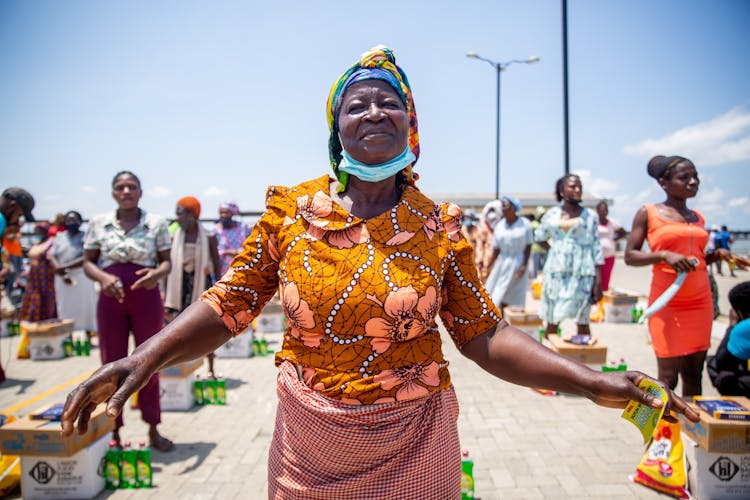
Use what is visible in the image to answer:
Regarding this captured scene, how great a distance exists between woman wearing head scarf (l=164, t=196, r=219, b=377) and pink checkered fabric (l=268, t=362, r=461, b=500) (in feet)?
12.8

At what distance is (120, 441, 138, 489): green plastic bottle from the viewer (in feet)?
11.2

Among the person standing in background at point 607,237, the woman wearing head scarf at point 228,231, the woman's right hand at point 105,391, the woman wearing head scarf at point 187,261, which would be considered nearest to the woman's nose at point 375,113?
the woman's right hand at point 105,391

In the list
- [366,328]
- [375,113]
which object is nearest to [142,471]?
[366,328]

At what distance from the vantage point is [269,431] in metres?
4.43

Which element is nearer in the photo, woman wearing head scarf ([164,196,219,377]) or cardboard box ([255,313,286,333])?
woman wearing head scarf ([164,196,219,377])

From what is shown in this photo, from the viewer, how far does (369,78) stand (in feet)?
5.43

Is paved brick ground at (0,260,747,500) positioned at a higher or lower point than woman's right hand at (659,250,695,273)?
lower

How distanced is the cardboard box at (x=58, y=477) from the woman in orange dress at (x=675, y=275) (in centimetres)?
415

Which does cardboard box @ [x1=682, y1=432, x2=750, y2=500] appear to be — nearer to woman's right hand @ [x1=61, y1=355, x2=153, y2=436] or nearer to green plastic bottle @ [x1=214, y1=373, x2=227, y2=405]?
woman's right hand @ [x1=61, y1=355, x2=153, y2=436]

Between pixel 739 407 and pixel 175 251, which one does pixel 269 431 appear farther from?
pixel 739 407

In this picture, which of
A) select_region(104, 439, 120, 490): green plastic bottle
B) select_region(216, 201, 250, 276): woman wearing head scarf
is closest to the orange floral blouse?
select_region(104, 439, 120, 490): green plastic bottle

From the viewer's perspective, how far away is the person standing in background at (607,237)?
8.26 meters

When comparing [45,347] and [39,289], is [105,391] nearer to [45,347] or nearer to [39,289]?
[45,347]

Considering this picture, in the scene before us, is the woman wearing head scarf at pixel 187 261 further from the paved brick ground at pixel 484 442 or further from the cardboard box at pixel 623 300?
the cardboard box at pixel 623 300
